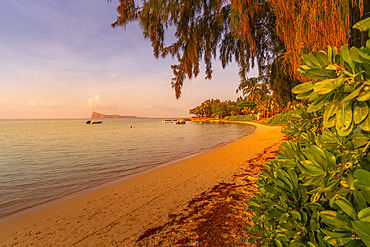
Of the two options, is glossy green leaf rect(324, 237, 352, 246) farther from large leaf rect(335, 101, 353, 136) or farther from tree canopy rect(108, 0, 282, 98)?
tree canopy rect(108, 0, 282, 98)

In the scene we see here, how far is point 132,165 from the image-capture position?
9.77m

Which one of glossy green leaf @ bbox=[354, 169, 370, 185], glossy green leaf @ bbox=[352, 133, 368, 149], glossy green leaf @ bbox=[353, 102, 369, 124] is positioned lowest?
glossy green leaf @ bbox=[354, 169, 370, 185]

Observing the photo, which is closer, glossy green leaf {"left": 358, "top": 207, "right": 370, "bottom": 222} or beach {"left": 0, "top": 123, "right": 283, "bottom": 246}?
glossy green leaf {"left": 358, "top": 207, "right": 370, "bottom": 222}

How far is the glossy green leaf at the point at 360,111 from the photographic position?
0.68 meters

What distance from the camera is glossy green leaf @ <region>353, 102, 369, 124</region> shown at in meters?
0.68

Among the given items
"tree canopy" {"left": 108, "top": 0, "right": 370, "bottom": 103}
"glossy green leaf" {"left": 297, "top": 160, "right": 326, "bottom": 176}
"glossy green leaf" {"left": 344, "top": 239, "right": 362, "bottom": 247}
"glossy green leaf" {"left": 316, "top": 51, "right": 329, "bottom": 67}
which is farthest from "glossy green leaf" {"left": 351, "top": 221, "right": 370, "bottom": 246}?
"tree canopy" {"left": 108, "top": 0, "right": 370, "bottom": 103}

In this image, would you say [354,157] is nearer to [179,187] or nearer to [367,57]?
[367,57]

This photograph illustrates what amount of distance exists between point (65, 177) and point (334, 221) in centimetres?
937

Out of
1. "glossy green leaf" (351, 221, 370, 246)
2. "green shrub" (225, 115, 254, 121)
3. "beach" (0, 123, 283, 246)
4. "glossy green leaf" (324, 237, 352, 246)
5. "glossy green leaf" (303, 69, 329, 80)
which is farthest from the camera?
"green shrub" (225, 115, 254, 121)

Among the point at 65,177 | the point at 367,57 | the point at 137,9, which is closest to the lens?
the point at 367,57

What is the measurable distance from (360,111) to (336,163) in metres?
0.25

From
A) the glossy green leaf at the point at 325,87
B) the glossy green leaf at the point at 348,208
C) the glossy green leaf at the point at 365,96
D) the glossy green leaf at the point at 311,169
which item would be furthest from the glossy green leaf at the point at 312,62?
the glossy green leaf at the point at 348,208

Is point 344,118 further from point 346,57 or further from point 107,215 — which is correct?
point 107,215

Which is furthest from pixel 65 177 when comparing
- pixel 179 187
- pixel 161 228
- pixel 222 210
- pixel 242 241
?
pixel 242 241
